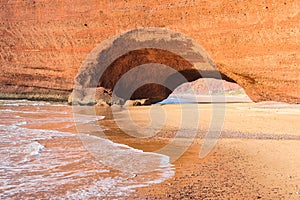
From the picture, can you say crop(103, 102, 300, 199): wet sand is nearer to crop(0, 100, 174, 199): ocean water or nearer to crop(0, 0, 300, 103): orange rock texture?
crop(0, 100, 174, 199): ocean water

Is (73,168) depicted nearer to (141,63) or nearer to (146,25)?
(146,25)

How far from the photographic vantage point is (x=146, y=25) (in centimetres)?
1538

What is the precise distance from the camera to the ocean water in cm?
402

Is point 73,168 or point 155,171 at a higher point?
point 155,171

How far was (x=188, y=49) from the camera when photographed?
14.9m

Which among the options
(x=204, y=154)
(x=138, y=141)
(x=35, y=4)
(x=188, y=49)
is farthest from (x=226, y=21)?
(x=35, y=4)

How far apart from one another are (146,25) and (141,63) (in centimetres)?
284

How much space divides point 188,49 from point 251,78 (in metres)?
3.12

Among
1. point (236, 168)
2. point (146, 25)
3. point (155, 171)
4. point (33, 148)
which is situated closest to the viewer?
point (155, 171)

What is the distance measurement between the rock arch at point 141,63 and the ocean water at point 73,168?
8078 millimetres

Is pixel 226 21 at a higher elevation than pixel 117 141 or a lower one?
higher

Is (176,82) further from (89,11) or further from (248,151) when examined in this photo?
(248,151)

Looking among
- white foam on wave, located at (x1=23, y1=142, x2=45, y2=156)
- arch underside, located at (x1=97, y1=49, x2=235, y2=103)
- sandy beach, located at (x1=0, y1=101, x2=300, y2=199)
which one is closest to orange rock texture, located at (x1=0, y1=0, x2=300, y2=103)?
arch underside, located at (x1=97, y1=49, x2=235, y2=103)

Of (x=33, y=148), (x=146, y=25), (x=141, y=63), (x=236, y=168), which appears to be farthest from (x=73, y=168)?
(x=141, y=63)
